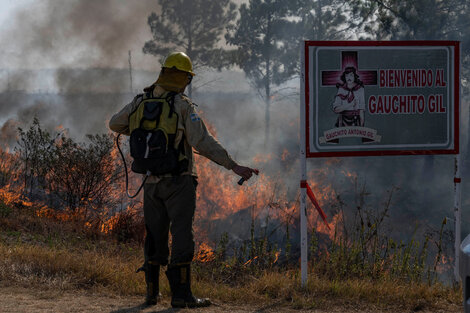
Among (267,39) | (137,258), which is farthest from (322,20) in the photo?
(137,258)

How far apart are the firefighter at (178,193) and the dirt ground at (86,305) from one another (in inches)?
5.3

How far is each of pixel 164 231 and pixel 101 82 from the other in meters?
53.6

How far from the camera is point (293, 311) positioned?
4.66m

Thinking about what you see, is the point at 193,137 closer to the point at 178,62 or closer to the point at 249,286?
the point at 178,62

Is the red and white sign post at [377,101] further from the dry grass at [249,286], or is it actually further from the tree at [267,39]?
the tree at [267,39]

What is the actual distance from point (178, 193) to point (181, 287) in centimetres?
77

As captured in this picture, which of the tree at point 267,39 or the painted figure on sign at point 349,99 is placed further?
the tree at point 267,39

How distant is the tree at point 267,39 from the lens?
32.7 meters

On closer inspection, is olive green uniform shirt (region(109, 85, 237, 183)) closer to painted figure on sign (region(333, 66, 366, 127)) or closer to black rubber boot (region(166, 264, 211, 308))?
black rubber boot (region(166, 264, 211, 308))

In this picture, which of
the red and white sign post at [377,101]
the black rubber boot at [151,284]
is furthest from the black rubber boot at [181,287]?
the red and white sign post at [377,101]

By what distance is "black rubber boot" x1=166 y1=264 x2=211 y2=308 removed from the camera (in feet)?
15.2

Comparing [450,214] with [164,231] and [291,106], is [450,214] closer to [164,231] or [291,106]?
[291,106]

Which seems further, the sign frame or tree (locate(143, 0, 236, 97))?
tree (locate(143, 0, 236, 97))

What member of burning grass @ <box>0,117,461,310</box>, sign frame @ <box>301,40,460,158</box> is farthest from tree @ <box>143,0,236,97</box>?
sign frame @ <box>301,40,460,158</box>
